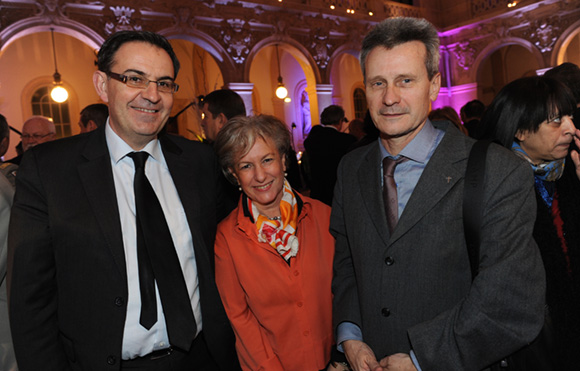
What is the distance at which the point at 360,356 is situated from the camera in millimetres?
1629

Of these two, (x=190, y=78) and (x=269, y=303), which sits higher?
(x=190, y=78)

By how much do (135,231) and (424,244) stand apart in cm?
117

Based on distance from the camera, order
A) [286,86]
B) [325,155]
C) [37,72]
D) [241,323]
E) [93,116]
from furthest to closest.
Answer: [286,86] < [37,72] < [325,155] < [93,116] < [241,323]

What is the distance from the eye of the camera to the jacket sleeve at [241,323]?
1.92 m

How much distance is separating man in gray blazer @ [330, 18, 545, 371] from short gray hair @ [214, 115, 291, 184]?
0.51 m

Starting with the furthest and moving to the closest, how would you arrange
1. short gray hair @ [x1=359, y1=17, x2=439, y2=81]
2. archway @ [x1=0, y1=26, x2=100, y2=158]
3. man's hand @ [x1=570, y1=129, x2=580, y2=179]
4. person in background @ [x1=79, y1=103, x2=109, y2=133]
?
archway @ [x1=0, y1=26, x2=100, y2=158]
person in background @ [x1=79, y1=103, x2=109, y2=133]
man's hand @ [x1=570, y1=129, x2=580, y2=179]
short gray hair @ [x1=359, y1=17, x2=439, y2=81]

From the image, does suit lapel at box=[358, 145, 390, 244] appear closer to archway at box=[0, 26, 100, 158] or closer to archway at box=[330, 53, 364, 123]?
archway at box=[0, 26, 100, 158]

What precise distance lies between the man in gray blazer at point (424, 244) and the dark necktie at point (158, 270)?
0.67 m

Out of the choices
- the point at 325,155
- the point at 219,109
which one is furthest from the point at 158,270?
the point at 325,155

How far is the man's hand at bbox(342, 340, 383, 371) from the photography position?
159 centimetres

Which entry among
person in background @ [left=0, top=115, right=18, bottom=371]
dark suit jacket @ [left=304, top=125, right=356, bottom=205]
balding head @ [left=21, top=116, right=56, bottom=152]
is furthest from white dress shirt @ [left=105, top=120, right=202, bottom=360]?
balding head @ [left=21, top=116, right=56, bottom=152]

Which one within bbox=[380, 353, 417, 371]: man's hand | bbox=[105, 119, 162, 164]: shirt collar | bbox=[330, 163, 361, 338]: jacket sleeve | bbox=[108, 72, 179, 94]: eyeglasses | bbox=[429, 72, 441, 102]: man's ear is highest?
bbox=[108, 72, 179, 94]: eyeglasses

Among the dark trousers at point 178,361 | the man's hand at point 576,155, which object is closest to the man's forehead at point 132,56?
the dark trousers at point 178,361

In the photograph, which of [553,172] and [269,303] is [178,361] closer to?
[269,303]
